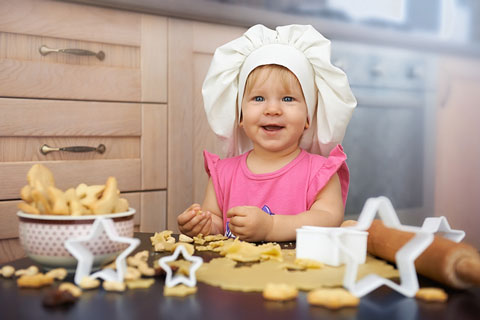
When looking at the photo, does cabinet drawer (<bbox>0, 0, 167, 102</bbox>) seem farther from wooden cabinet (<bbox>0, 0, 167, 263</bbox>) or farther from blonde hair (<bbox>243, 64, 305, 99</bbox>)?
blonde hair (<bbox>243, 64, 305, 99</bbox>)

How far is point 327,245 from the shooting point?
72cm

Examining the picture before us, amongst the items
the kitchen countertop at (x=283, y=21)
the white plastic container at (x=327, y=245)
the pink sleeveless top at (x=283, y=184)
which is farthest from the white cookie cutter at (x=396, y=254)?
the kitchen countertop at (x=283, y=21)

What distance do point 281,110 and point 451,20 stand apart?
65.3 inches

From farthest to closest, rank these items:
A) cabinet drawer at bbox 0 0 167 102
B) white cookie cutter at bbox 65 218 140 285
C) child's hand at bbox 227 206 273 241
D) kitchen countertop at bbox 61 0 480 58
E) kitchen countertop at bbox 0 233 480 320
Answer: kitchen countertop at bbox 61 0 480 58 < cabinet drawer at bbox 0 0 167 102 < child's hand at bbox 227 206 273 241 < white cookie cutter at bbox 65 218 140 285 < kitchen countertop at bbox 0 233 480 320

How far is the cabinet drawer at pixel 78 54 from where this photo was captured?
61.7 inches

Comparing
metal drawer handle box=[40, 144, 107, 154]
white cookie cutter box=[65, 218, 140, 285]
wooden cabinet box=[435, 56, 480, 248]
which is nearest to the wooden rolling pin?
white cookie cutter box=[65, 218, 140, 285]

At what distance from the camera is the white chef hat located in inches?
50.6

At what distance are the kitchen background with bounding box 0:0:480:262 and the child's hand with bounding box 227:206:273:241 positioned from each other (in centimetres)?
84

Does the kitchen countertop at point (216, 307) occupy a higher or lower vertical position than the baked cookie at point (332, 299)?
lower

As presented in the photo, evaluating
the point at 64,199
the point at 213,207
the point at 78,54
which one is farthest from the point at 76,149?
the point at 64,199

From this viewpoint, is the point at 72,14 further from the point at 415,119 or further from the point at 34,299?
the point at 415,119

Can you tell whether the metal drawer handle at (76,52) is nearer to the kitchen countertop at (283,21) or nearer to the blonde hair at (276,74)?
the kitchen countertop at (283,21)

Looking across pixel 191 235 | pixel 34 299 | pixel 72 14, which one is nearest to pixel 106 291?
pixel 34 299

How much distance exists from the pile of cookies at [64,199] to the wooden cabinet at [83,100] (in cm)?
96
